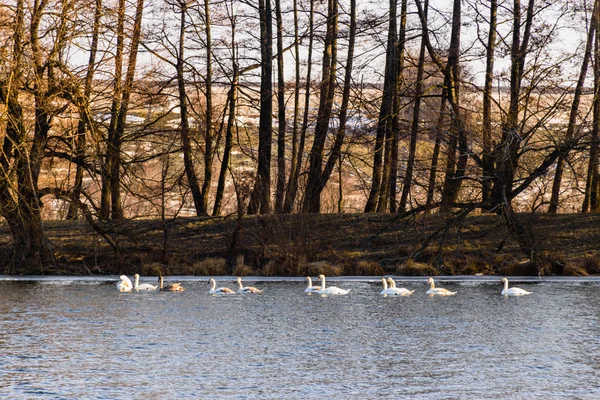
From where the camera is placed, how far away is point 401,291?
22578 millimetres

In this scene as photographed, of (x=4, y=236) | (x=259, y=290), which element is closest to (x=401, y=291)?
(x=259, y=290)

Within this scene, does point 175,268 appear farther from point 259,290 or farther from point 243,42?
point 243,42

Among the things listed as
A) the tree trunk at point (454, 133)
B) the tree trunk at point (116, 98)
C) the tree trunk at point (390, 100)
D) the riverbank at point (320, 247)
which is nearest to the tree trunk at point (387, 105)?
the tree trunk at point (390, 100)

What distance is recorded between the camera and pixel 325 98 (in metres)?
37.1

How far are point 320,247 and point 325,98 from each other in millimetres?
8356

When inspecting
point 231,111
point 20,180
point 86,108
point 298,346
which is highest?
point 231,111

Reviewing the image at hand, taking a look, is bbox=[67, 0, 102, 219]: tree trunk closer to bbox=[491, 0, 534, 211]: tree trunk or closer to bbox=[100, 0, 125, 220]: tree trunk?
bbox=[100, 0, 125, 220]: tree trunk

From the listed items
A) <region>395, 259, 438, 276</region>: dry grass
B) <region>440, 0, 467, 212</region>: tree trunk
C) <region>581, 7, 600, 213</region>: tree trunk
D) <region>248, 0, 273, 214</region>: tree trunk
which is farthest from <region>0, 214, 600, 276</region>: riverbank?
<region>248, 0, 273, 214</region>: tree trunk

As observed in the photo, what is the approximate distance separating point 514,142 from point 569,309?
9299 millimetres

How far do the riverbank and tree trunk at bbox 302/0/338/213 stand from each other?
6.84ft

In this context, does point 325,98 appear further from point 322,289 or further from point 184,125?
point 322,289

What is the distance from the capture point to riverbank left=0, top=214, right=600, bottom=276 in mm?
28844

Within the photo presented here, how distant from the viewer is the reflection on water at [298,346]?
11.3 metres

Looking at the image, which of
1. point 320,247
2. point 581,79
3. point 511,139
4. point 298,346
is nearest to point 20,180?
point 320,247
